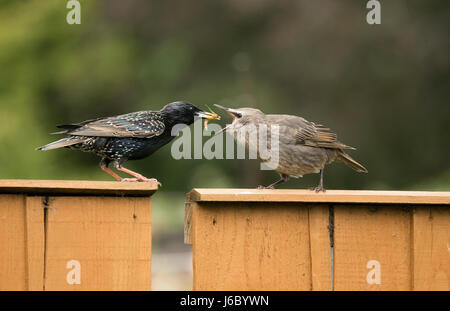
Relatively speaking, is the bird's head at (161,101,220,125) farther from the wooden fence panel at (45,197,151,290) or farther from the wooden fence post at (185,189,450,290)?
the wooden fence panel at (45,197,151,290)

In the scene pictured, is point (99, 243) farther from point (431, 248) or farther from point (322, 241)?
point (431, 248)

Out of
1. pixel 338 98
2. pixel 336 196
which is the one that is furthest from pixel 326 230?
pixel 338 98

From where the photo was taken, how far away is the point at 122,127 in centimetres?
459

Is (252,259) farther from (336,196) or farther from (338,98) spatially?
(338,98)

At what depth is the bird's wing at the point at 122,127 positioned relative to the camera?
4527 mm

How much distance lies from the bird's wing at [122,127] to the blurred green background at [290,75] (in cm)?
767

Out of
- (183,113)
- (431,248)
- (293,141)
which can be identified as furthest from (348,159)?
(431,248)

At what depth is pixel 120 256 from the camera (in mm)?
3186

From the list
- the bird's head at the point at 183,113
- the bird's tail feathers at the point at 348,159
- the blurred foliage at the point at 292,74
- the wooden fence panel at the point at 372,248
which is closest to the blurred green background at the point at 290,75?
the blurred foliage at the point at 292,74

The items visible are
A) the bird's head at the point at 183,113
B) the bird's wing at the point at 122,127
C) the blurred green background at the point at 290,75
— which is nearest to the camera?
the bird's wing at the point at 122,127

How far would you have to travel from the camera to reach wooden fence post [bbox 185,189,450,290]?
3.27 m

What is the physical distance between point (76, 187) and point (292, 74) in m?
11.1

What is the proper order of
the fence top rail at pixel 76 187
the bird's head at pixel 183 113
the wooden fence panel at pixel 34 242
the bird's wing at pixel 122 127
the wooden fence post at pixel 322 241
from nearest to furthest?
the fence top rail at pixel 76 187, the wooden fence panel at pixel 34 242, the wooden fence post at pixel 322 241, the bird's wing at pixel 122 127, the bird's head at pixel 183 113

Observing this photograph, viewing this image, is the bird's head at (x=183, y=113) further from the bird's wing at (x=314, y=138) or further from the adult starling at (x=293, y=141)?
the bird's wing at (x=314, y=138)
